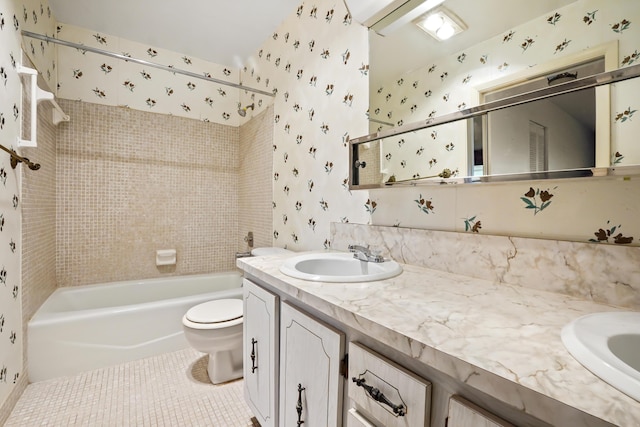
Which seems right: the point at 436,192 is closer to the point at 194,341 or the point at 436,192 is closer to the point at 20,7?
the point at 194,341

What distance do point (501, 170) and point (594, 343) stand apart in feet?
1.85

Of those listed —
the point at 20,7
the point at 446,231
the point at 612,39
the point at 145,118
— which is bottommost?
the point at 446,231

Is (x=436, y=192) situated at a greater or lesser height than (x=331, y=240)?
greater

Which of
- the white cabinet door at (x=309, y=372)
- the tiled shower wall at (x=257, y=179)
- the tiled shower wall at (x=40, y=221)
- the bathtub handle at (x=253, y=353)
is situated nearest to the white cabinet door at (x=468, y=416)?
the white cabinet door at (x=309, y=372)

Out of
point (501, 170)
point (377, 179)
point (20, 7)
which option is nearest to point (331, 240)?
point (377, 179)

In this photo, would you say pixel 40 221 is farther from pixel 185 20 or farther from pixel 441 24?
pixel 441 24

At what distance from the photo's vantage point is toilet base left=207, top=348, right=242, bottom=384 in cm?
168

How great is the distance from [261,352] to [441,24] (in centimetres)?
148

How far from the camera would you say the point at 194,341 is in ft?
5.25

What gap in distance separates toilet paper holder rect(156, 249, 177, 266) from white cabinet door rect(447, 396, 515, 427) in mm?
2715

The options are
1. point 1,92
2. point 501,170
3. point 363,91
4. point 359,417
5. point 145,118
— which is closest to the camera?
point 359,417

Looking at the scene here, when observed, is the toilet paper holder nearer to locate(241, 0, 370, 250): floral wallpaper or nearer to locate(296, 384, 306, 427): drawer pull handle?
locate(241, 0, 370, 250): floral wallpaper

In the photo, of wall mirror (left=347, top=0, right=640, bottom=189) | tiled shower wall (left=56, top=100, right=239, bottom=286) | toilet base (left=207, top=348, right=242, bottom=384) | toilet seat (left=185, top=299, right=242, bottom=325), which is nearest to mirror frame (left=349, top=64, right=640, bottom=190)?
wall mirror (left=347, top=0, right=640, bottom=189)

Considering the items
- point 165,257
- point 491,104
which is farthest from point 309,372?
point 165,257
